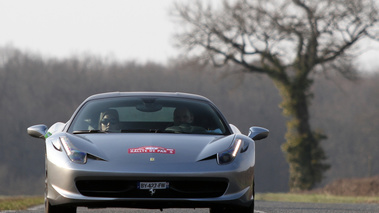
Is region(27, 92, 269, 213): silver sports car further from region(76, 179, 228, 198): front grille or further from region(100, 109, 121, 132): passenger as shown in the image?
region(100, 109, 121, 132): passenger

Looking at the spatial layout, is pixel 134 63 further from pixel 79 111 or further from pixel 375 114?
pixel 79 111

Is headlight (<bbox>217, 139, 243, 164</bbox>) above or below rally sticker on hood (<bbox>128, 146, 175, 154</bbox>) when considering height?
below

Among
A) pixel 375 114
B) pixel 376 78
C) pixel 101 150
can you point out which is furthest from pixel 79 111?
pixel 376 78

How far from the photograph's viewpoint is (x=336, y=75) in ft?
123

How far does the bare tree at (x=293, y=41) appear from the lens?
3600 centimetres

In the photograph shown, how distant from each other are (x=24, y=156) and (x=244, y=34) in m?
67.5

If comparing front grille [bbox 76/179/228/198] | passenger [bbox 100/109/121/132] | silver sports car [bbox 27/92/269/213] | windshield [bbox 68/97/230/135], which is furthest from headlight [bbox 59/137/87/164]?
passenger [bbox 100/109/121/132]

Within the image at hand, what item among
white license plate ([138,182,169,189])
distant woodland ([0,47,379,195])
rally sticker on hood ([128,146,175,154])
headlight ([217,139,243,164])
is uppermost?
rally sticker on hood ([128,146,175,154])

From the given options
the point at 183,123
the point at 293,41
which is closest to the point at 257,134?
the point at 183,123

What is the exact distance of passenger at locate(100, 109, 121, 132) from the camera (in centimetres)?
777

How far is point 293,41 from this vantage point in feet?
122

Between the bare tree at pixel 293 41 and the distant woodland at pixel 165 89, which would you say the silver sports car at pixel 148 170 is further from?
the distant woodland at pixel 165 89

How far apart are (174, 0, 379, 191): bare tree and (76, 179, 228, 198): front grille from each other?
29.8 metres

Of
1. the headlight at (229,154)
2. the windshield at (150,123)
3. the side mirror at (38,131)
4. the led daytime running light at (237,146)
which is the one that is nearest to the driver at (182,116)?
the windshield at (150,123)
